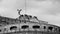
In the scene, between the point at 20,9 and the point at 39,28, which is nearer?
the point at 39,28

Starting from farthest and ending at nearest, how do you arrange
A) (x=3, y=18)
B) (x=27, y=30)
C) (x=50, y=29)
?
(x=3, y=18) < (x=50, y=29) < (x=27, y=30)

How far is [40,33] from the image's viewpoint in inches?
1348

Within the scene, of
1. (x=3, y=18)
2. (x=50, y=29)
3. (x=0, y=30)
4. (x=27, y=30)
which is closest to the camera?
(x=27, y=30)

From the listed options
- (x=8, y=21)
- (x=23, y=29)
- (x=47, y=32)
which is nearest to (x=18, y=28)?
(x=23, y=29)

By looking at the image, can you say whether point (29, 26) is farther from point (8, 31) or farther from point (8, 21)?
point (8, 21)

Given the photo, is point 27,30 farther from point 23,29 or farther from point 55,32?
point 55,32

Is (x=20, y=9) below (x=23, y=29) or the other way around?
the other way around

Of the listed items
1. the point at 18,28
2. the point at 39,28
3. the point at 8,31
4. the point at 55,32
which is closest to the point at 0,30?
the point at 8,31

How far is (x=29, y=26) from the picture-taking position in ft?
110

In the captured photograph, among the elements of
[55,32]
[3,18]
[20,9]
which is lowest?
[55,32]

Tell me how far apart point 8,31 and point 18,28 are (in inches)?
129

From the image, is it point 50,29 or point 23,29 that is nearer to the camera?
point 23,29

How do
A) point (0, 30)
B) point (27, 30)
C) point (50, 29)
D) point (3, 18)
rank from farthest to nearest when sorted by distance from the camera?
point (3, 18) < point (0, 30) < point (50, 29) < point (27, 30)

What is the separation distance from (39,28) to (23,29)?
13.9 feet
